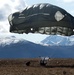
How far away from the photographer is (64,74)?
36906 mm

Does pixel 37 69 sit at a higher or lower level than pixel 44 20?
lower

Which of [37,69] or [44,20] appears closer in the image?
[44,20]

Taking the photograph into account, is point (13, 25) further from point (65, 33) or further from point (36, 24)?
point (65, 33)

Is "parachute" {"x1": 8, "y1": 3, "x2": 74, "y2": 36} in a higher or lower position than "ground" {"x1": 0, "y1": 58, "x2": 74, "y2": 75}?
higher

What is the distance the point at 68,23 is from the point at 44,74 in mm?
9641

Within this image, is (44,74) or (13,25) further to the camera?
(13,25)

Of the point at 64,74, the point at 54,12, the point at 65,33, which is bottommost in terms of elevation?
the point at 64,74

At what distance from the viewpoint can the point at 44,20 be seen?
1735 inches

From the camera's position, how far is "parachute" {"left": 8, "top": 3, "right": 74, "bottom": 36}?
144ft

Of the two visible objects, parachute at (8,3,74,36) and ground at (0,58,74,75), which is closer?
ground at (0,58,74,75)

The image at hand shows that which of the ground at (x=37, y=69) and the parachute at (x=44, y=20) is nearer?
the ground at (x=37, y=69)

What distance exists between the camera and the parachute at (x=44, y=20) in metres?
43.8

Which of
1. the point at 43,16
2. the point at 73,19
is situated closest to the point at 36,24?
the point at 43,16

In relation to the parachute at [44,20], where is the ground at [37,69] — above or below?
below
